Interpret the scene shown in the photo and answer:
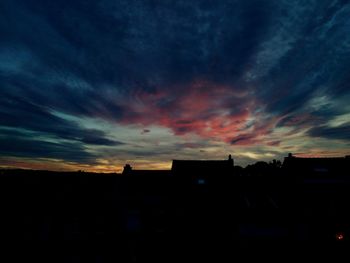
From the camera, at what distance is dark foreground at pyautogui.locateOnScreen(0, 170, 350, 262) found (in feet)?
62.2

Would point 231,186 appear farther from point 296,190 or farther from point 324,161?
point 324,161

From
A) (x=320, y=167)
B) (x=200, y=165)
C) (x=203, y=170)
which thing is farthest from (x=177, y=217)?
(x=320, y=167)

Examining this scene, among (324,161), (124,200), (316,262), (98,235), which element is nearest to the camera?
(316,262)

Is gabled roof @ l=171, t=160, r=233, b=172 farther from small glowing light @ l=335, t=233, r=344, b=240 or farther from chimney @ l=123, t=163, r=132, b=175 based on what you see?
small glowing light @ l=335, t=233, r=344, b=240

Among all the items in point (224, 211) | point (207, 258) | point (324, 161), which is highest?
point (324, 161)

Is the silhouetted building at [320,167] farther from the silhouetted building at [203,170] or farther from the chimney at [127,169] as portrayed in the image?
the chimney at [127,169]

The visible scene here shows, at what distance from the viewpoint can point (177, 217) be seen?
2164 cm

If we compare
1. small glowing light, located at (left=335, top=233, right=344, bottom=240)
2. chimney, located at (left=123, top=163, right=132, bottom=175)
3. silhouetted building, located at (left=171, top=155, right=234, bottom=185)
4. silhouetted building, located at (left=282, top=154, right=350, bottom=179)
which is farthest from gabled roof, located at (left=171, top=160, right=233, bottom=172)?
small glowing light, located at (left=335, top=233, right=344, bottom=240)

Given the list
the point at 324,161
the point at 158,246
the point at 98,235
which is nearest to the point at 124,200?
the point at 98,235

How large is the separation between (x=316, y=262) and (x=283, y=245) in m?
2.75

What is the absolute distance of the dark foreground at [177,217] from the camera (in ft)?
62.2

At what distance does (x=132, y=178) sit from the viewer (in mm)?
27422

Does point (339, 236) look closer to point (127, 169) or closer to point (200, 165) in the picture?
point (200, 165)

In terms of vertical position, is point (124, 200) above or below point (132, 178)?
below
